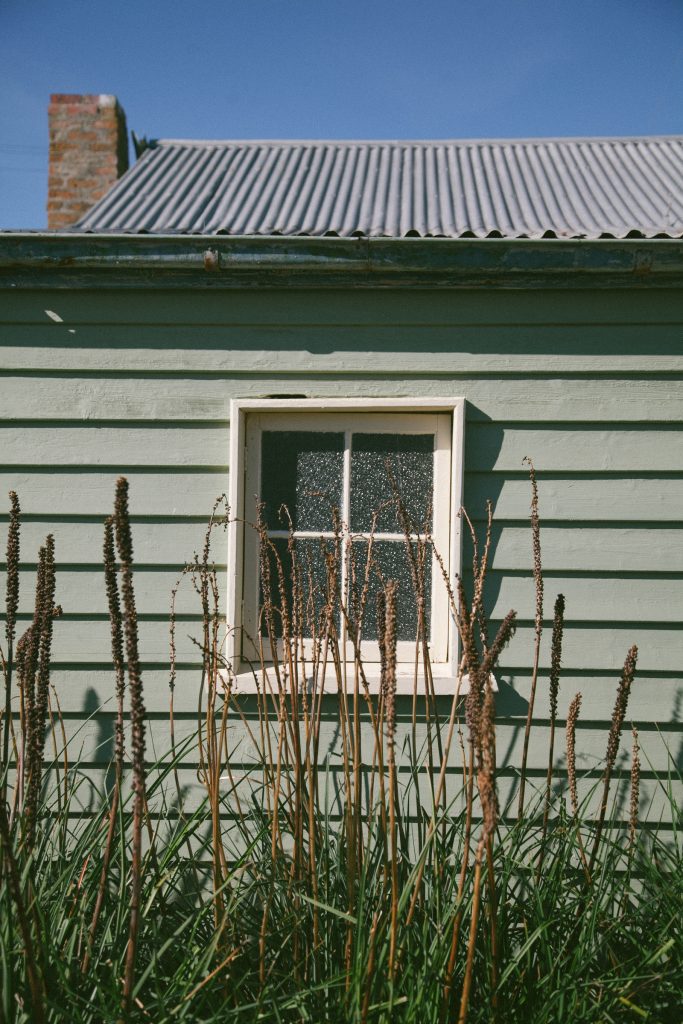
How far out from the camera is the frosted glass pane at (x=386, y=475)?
9.13 feet

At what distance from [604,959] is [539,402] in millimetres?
1870

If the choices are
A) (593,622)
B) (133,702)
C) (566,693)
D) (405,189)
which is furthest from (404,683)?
(405,189)

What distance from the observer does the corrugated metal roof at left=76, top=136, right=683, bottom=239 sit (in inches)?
113

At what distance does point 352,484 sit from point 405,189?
6.01 ft

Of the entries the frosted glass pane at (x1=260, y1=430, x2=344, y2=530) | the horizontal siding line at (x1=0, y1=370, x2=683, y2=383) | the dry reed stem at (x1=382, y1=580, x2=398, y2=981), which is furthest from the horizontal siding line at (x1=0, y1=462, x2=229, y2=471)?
the dry reed stem at (x1=382, y1=580, x2=398, y2=981)

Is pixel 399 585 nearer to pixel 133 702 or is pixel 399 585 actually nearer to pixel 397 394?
pixel 397 394

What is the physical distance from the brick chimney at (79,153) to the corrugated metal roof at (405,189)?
270mm

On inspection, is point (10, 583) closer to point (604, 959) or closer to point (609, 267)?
point (604, 959)

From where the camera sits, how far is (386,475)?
2.78 metres

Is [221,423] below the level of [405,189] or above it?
below

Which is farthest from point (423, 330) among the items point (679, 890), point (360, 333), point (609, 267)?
point (679, 890)

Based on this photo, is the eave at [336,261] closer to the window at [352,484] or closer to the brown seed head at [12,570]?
the window at [352,484]

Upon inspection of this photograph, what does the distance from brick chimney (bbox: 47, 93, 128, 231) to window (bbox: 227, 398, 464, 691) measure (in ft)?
7.71

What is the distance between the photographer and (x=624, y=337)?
2684 mm
